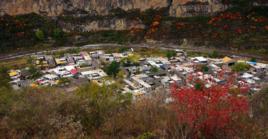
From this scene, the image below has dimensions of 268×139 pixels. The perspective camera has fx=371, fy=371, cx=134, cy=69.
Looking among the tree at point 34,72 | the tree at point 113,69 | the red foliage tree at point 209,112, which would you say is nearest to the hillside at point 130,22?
the tree at point 34,72

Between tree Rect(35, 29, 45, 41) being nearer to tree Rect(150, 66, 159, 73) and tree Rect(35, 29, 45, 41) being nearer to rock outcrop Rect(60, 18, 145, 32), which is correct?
rock outcrop Rect(60, 18, 145, 32)

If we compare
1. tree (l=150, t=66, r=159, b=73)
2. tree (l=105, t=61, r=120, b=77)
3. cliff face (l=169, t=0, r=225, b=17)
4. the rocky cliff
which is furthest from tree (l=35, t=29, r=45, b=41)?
tree (l=150, t=66, r=159, b=73)

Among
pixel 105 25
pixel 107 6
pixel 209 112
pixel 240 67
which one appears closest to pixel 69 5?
pixel 107 6

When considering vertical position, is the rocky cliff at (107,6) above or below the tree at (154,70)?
above

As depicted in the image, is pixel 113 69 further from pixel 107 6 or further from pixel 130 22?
pixel 107 6

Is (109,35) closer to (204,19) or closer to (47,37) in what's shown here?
(47,37)

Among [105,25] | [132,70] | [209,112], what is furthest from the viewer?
[105,25]

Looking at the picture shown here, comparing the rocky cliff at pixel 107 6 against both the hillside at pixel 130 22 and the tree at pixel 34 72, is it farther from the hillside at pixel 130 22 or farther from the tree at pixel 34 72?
the tree at pixel 34 72

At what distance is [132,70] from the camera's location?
32.3 meters

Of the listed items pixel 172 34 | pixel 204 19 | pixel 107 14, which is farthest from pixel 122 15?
pixel 204 19

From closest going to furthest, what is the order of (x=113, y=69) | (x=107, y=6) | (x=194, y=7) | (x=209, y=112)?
(x=209, y=112), (x=113, y=69), (x=194, y=7), (x=107, y=6)

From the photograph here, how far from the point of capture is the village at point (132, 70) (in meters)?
29.2

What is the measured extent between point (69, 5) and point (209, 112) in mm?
39481

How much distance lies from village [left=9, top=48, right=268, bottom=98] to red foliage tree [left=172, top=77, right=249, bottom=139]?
57.6ft
